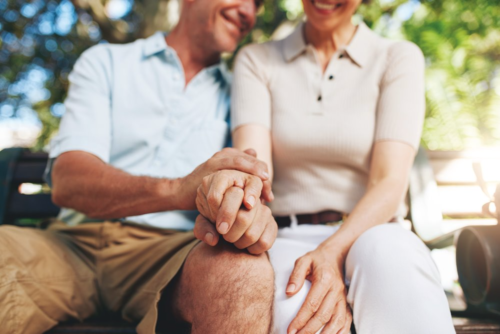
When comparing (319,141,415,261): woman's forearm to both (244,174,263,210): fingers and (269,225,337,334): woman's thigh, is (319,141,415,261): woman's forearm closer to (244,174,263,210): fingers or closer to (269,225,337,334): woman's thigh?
(269,225,337,334): woman's thigh

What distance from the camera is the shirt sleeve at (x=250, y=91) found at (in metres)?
1.86

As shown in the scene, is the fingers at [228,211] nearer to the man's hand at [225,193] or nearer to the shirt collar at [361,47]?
the man's hand at [225,193]

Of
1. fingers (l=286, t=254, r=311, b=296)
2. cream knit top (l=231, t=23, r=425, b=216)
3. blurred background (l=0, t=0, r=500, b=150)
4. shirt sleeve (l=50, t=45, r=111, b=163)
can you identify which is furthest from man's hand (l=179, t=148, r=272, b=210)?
blurred background (l=0, t=0, r=500, b=150)

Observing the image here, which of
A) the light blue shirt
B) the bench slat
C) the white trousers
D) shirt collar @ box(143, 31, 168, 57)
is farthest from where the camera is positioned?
the bench slat

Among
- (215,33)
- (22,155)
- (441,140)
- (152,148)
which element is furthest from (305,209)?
(441,140)

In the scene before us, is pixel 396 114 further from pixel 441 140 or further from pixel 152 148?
pixel 441 140

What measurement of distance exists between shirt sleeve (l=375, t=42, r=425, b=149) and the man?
0.67m

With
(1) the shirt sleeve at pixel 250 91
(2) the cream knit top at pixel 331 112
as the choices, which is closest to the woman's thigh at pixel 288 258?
(2) the cream knit top at pixel 331 112

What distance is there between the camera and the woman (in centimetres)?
158

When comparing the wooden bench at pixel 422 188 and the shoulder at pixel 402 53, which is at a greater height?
the shoulder at pixel 402 53

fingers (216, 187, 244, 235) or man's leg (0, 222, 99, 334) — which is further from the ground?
fingers (216, 187, 244, 235)

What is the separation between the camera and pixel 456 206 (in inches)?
99.0

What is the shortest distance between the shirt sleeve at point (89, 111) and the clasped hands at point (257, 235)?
2.35 ft

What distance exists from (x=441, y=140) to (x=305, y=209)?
4.85 meters
